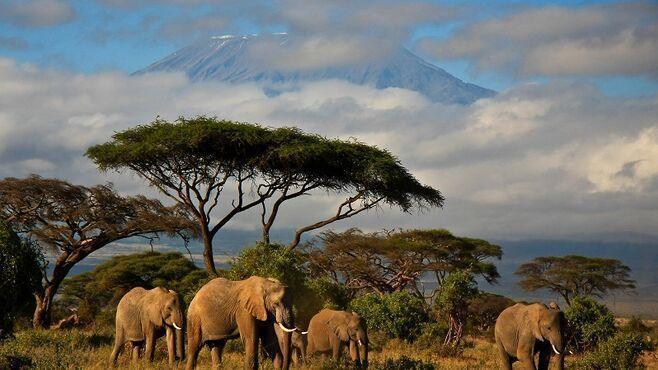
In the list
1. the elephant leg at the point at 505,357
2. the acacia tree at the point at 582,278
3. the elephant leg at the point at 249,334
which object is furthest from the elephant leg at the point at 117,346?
the acacia tree at the point at 582,278

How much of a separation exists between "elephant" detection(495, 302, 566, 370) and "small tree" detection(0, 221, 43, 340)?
32.9ft

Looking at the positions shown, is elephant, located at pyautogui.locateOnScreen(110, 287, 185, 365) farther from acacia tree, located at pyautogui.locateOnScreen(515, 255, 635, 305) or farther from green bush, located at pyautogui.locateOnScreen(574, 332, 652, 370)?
acacia tree, located at pyautogui.locateOnScreen(515, 255, 635, 305)

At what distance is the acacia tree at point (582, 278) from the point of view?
209 ft

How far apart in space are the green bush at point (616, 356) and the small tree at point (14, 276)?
44.1 feet

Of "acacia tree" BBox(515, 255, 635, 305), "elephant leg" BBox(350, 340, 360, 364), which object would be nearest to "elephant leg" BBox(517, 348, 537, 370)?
"elephant leg" BBox(350, 340, 360, 364)

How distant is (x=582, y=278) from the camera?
63.6 metres

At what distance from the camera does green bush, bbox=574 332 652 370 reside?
80.2 ft

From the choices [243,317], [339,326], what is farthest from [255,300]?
[339,326]

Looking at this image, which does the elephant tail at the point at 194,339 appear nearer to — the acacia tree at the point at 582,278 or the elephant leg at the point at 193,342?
the elephant leg at the point at 193,342

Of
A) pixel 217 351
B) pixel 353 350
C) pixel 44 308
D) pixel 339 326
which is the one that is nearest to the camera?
pixel 217 351

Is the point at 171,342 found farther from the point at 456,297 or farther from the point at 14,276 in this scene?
the point at 456,297

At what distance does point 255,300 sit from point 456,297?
17638mm

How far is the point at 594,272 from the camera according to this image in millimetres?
63562

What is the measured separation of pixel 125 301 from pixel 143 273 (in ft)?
102
